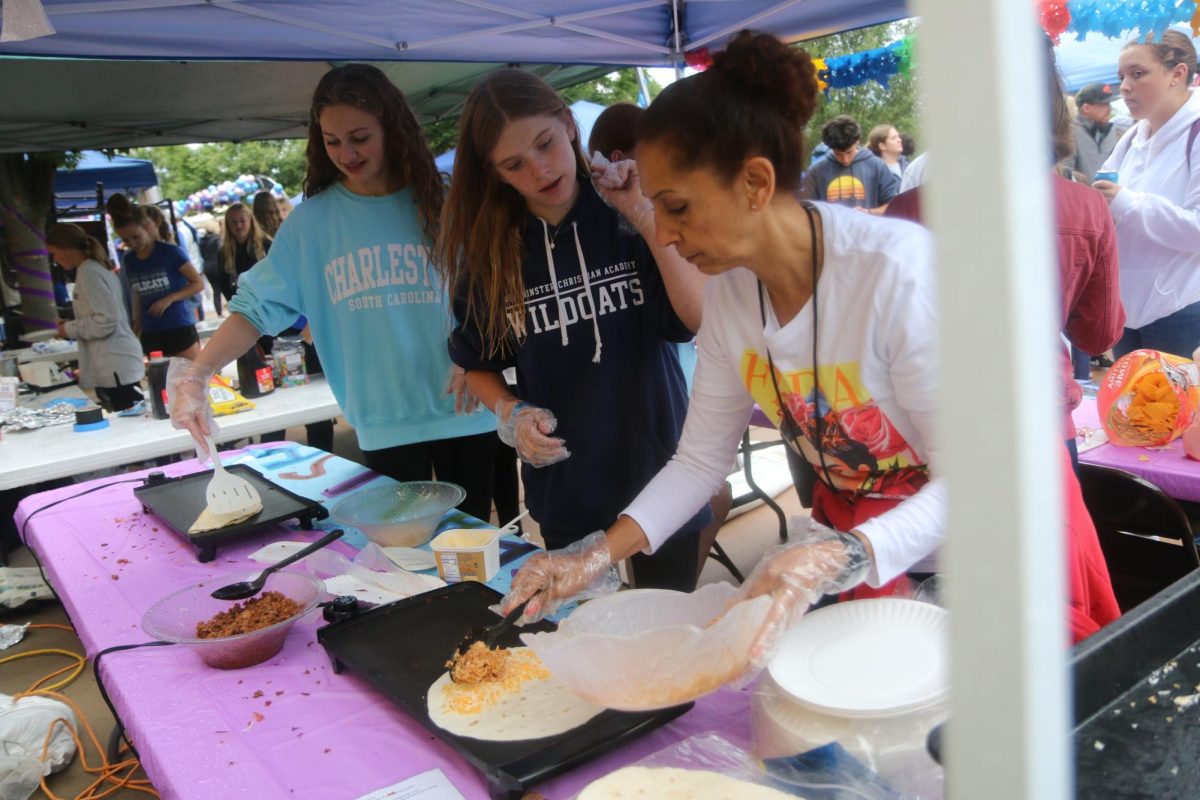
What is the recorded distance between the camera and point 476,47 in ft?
13.6

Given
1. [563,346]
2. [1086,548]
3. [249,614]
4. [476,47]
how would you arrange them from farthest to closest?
[476,47], [563,346], [249,614], [1086,548]

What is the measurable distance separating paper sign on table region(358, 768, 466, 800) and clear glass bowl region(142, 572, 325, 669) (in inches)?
18.5

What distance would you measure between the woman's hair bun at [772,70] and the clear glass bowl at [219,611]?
3.76ft

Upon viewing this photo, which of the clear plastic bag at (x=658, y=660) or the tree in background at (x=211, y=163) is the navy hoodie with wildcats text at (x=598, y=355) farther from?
the tree in background at (x=211, y=163)

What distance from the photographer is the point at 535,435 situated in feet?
5.68

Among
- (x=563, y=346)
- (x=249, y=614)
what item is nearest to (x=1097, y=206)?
(x=563, y=346)

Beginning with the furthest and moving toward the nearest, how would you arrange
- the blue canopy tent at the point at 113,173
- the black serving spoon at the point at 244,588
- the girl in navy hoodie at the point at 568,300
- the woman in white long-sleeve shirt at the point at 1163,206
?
the blue canopy tent at the point at 113,173
the woman in white long-sleeve shirt at the point at 1163,206
the girl in navy hoodie at the point at 568,300
the black serving spoon at the point at 244,588

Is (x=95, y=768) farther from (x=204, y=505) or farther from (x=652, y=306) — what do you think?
(x=652, y=306)

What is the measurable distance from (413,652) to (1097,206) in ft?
5.72

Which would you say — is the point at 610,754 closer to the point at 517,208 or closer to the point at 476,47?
the point at 517,208

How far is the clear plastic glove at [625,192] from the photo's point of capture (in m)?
1.76

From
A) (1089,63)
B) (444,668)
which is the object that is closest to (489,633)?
(444,668)

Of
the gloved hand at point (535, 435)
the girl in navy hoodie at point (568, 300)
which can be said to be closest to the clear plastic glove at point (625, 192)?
the girl in navy hoodie at point (568, 300)

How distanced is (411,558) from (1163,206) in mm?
2846
